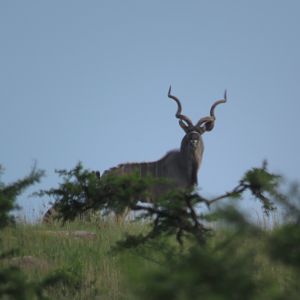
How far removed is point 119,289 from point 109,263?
51.3 inches

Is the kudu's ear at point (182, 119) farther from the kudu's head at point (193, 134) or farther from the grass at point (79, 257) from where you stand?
the grass at point (79, 257)

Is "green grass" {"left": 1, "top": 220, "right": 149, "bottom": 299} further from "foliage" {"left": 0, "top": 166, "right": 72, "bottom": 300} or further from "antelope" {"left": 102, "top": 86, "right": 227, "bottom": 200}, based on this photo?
"antelope" {"left": 102, "top": 86, "right": 227, "bottom": 200}

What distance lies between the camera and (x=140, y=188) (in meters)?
5.27

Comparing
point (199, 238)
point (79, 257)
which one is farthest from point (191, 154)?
point (199, 238)

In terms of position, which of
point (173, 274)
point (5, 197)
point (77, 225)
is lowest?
point (173, 274)

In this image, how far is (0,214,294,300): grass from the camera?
9.28 m

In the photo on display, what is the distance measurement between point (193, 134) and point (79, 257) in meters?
9.69

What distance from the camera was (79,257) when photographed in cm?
1121

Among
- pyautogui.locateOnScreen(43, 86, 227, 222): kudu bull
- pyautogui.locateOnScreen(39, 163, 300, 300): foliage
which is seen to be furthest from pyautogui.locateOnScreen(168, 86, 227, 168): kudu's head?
pyautogui.locateOnScreen(39, 163, 300, 300): foliage

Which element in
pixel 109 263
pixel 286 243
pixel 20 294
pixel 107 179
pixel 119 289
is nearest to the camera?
pixel 286 243

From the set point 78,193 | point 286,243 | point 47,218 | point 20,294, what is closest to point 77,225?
point 47,218

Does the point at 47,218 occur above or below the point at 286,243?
above

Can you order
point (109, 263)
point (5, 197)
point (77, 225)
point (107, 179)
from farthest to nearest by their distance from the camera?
point (77, 225) → point (109, 263) → point (107, 179) → point (5, 197)

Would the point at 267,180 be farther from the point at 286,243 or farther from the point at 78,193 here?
the point at 286,243
